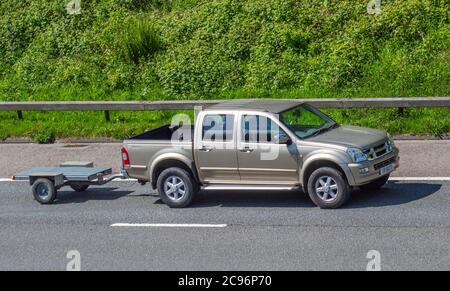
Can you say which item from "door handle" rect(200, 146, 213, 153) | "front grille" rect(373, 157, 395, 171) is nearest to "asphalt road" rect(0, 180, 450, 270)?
"front grille" rect(373, 157, 395, 171)

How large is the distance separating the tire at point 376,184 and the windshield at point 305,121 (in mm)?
1218

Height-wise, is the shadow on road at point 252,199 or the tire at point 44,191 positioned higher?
the tire at point 44,191

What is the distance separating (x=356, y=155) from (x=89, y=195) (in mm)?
5443

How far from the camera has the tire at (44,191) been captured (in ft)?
50.6

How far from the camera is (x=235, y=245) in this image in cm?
1222

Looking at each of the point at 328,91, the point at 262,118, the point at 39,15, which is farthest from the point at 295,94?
the point at 39,15

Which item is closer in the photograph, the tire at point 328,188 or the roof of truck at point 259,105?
the tire at point 328,188

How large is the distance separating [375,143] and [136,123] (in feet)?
28.1

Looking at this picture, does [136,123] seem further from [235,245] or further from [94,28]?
[235,245]

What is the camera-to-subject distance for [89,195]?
16219 millimetres

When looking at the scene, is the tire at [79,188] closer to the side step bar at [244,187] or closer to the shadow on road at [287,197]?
the shadow on road at [287,197]

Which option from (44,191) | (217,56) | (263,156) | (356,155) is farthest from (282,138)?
(217,56)

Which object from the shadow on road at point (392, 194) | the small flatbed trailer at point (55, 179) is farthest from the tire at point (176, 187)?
the shadow on road at point (392, 194)
